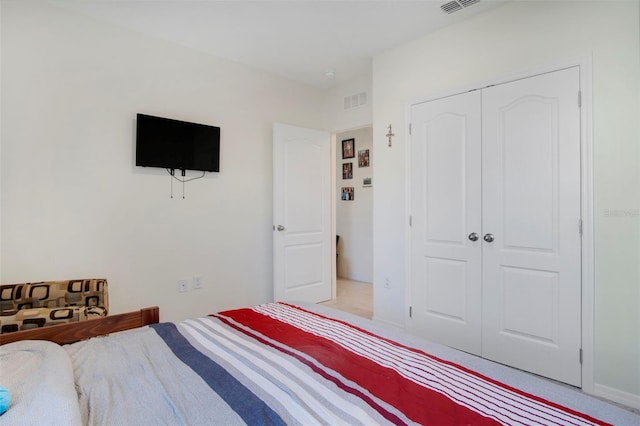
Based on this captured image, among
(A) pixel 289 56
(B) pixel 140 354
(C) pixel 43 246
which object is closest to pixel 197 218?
(C) pixel 43 246

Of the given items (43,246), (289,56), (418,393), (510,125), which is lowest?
(418,393)

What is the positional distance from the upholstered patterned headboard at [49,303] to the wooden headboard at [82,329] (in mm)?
341

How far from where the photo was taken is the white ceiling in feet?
8.15

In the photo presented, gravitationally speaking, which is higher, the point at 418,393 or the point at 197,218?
the point at 197,218

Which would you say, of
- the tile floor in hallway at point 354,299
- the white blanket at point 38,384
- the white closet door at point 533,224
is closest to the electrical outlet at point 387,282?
the tile floor in hallway at point 354,299

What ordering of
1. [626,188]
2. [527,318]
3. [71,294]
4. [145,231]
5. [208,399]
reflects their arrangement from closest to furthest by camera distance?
[208,399] < [626,188] < [71,294] < [527,318] < [145,231]

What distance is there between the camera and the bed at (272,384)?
90 centimetres

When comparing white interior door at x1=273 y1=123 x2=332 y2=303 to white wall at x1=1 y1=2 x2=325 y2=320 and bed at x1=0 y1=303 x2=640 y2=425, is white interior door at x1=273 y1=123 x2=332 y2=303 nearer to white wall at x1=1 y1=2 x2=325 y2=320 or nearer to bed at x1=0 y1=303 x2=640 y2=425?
white wall at x1=1 y1=2 x2=325 y2=320

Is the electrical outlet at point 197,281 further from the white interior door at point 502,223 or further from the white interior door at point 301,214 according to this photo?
the white interior door at point 502,223

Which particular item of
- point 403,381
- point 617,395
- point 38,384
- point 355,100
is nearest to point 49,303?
point 38,384

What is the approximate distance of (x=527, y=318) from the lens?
93.2 inches

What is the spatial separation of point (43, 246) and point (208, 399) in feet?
7.37

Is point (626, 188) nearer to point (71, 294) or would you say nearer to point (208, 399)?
point (208, 399)

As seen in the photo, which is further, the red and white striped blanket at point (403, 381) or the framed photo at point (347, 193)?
the framed photo at point (347, 193)
